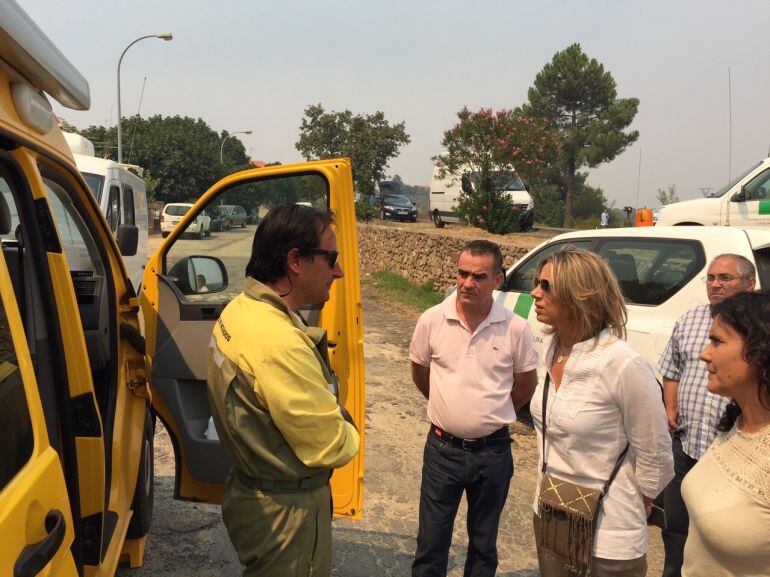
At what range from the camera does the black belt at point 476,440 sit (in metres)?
2.55

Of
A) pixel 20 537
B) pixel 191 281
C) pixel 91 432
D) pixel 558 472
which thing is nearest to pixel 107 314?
pixel 191 281

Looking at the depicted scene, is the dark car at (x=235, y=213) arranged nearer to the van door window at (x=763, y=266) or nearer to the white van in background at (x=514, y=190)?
the van door window at (x=763, y=266)

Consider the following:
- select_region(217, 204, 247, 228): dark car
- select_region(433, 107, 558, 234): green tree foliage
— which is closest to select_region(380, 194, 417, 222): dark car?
select_region(433, 107, 558, 234): green tree foliage

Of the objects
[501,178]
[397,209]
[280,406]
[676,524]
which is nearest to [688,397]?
[676,524]

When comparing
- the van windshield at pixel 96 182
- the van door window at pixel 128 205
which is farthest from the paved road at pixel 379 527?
the van door window at pixel 128 205

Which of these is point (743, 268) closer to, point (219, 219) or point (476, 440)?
point (476, 440)

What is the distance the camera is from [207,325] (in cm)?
306

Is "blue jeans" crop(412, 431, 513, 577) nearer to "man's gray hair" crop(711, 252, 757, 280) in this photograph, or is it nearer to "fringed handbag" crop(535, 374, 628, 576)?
"fringed handbag" crop(535, 374, 628, 576)

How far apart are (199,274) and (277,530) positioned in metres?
1.95

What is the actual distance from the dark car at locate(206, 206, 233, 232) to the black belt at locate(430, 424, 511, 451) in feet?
5.97

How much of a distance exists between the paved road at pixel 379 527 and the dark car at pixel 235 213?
1792 mm

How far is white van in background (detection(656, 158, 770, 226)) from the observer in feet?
26.8

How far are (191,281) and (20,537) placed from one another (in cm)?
217

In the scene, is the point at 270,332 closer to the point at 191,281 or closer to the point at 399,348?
the point at 191,281
